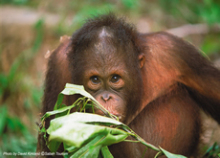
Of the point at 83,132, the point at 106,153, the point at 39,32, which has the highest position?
the point at 39,32

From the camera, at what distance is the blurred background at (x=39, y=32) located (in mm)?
6742

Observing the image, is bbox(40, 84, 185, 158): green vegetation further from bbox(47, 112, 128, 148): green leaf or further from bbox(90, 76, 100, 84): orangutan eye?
bbox(90, 76, 100, 84): orangutan eye

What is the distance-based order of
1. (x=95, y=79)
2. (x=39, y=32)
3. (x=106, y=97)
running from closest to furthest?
(x=106, y=97), (x=95, y=79), (x=39, y=32)

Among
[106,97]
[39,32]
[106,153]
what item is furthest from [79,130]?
[39,32]

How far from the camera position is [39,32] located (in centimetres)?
802

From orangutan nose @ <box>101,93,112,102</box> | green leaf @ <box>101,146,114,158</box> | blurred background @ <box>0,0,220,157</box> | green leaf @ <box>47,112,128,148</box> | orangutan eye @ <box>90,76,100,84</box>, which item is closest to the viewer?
green leaf @ <box>47,112,128,148</box>

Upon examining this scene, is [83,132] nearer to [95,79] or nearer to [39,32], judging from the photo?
[95,79]

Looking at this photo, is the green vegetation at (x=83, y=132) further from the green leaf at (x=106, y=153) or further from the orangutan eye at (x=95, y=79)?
→ the orangutan eye at (x=95, y=79)

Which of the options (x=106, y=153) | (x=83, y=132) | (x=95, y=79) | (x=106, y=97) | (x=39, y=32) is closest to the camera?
(x=83, y=132)

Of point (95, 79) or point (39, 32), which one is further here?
point (39, 32)

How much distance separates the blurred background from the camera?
22.1 feet

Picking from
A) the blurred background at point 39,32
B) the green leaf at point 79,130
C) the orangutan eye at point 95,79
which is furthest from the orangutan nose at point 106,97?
the blurred background at point 39,32

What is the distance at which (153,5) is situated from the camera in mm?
9445

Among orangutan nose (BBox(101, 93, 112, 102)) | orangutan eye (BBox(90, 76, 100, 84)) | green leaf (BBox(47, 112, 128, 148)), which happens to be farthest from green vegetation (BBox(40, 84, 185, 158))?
orangutan eye (BBox(90, 76, 100, 84))
